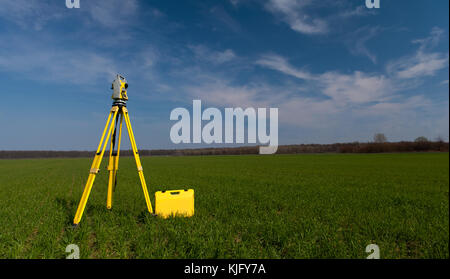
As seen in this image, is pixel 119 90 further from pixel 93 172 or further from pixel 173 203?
pixel 173 203

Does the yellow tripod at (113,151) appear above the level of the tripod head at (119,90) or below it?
below

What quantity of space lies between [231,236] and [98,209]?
4636 millimetres

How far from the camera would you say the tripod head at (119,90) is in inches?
193

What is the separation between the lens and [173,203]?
518 centimetres

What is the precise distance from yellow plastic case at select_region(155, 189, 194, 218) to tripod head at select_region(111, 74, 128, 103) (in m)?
2.60

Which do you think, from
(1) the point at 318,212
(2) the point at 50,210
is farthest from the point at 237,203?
(2) the point at 50,210

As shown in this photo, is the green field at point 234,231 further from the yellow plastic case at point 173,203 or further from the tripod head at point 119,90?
the tripod head at point 119,90

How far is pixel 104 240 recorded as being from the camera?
4.15m

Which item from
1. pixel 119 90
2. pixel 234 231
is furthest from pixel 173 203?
pixel 119 90

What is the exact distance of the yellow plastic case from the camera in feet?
16.7

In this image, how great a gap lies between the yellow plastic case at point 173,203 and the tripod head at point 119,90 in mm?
2603

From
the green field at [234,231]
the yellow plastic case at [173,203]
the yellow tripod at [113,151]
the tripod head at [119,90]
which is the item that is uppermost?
the tripod head at [119,90]

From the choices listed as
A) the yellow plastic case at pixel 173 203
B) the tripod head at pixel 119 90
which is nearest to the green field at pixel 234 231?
the yellow plastic case at pixel 173 203

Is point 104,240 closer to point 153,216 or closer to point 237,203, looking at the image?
point 153,216
